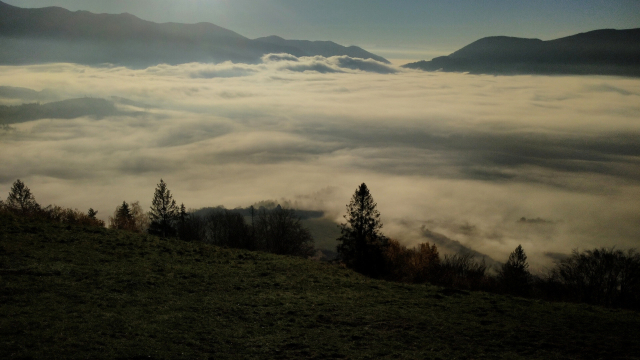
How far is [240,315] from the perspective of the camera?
15.6 meters

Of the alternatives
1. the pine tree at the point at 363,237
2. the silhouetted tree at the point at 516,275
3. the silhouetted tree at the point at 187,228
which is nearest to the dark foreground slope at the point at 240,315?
the pine tree at the point at 363,237

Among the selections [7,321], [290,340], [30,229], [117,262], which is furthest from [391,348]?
[30,229]

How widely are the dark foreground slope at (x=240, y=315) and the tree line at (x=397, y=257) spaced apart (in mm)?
9138

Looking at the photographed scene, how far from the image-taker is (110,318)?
1321 cm

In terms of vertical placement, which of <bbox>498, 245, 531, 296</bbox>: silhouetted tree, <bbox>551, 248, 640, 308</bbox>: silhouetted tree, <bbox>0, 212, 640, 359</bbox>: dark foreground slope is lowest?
Answer: <bbox>498, 245, 531, 296</bbox>: silhouetted tree

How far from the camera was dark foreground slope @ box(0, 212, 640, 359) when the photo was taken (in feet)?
39.5

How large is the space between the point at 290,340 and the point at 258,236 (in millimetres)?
44306

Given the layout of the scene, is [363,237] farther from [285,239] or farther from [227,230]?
[227,230]

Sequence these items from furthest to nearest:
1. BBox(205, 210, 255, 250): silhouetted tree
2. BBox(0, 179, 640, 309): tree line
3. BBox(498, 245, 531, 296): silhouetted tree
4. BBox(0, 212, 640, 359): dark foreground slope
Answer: BBox(205, 210, 255, 250): silhouetted tree → BBox(498, 245, 531, 296): silhouetted tree → BBox(0, 179, 640, 309): tree line → BBox(0, 212, 640, 359): dark foreground slope

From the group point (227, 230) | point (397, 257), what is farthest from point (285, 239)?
point (397, 257)

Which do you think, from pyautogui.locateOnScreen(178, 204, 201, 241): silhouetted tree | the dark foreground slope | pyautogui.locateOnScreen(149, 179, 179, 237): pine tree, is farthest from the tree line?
the dark foreground slope

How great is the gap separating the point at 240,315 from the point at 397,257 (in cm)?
4258

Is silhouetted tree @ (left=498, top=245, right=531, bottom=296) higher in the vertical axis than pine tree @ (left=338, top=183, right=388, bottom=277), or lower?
lower

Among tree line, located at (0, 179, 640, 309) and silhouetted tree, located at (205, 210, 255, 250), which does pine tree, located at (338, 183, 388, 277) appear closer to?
tree line, located at (0, 179, 640, 309)
